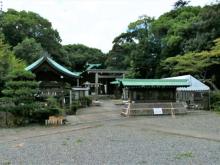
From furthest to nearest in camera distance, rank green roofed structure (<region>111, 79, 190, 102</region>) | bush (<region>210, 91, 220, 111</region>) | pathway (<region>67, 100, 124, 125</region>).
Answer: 1. bush (<region>210, 91, 220, 111</region>)
2. green roofed structure (<region>111, 79, 190, 102</region>)
3. pathway (<region>67, 100, 124, 125</region>)

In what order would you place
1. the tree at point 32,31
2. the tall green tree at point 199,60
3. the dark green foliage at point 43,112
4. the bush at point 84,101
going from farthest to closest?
the tree at point 32,31 → the bush at point 84,101 → the tall green tree at point 199,60 → the dark green foliage at point 43,112

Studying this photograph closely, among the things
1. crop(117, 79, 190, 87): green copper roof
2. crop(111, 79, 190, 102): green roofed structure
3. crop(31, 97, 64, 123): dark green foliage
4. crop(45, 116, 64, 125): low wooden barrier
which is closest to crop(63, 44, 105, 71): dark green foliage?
crop(111, 79, 190, 102): green roofed structure

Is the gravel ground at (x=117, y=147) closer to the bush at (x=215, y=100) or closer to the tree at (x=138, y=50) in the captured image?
the bush at (x=215, y=100)

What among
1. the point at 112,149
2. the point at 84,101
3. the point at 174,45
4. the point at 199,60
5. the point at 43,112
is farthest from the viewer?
the point at 174,45

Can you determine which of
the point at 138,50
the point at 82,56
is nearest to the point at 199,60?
the point at 138,50

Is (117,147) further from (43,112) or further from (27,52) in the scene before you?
(27,52)

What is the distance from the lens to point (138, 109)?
72.8ft

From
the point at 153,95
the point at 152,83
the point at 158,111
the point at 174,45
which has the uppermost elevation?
the point at 174,45

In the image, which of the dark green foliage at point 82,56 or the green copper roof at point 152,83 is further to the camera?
the dark green foliage at point 82,56

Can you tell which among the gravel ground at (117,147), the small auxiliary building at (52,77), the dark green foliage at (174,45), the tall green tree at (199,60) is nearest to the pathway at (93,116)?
the small auxiliary building at (52,77)

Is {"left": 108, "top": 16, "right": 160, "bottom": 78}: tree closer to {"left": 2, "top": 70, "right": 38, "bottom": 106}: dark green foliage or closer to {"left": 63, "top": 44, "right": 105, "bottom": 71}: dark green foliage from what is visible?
{"left": 63, "top": 44, "right": 105, "bottom": 71}: dark green foliage

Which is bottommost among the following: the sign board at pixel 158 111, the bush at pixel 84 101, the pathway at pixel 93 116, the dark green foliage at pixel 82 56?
the pathway at pixel 93 116

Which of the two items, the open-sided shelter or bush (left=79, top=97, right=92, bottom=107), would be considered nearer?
the open-sided shelter

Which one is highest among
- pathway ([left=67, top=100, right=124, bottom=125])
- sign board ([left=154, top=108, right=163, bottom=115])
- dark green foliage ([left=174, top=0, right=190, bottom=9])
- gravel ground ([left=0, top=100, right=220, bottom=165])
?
dark green foliage ([left=174, top=0, right=190, bottom=9])
